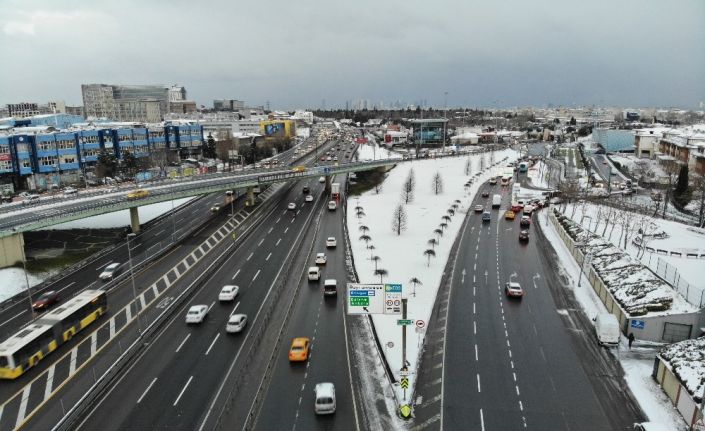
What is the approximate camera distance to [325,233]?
185ft

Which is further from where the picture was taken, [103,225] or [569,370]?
[103,225]

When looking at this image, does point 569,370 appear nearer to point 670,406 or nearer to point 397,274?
point 670,406

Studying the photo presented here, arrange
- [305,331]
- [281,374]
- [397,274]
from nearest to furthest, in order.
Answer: [281,374] → [305,331] → [397,274]

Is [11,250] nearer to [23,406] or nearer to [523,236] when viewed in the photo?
[23,406]

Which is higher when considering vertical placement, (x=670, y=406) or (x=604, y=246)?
(x=604, y=246)

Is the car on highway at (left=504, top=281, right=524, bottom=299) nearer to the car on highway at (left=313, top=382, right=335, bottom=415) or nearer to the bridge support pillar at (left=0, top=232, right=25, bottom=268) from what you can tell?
the car on highway at (left=313, top=382, right=335, bottom=415)

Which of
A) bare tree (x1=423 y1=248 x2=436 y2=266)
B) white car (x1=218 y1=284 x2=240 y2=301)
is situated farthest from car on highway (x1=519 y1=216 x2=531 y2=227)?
white car (x1=218 y1=284 x2=240 y2=301)

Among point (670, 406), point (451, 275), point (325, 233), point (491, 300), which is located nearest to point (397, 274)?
point (451, 275)

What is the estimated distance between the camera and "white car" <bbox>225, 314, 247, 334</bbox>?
98.7 feet

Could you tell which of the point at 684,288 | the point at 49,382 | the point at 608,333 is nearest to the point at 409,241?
the point at 684,288

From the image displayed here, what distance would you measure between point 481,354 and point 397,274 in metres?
14.3

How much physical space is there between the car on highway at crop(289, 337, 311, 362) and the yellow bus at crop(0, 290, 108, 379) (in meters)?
14.5

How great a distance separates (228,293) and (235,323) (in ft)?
18.4

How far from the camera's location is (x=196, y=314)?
3188 cm
